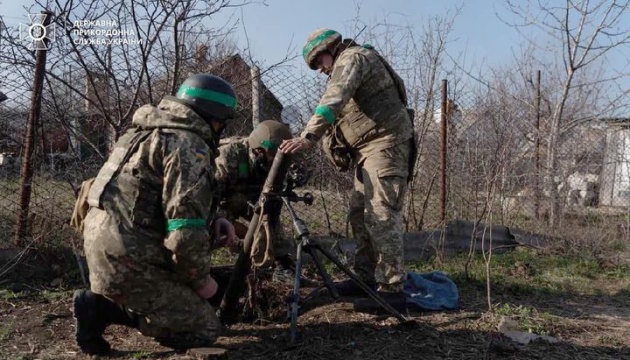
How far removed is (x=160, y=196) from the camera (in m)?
2.88

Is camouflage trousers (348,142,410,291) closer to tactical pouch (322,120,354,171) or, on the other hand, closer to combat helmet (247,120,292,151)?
tactical pouch (322,120,354,171)

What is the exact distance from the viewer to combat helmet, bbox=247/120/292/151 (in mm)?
3906

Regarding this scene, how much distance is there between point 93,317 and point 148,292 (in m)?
0.37

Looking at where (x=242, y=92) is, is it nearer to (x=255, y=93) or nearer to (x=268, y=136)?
(x=255, y=93)

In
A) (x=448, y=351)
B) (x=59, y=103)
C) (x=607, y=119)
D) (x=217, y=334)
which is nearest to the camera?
(x=217, y=334)

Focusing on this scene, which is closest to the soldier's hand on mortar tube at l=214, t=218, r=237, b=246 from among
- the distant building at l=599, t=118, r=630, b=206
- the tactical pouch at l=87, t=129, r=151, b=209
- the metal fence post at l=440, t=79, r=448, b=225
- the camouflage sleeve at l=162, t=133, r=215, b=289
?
the camouflage sleeve at l=162, t=133, r=215, b=289

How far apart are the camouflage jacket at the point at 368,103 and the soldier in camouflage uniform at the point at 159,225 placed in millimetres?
992

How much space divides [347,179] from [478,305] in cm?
207

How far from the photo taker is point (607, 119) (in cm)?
761

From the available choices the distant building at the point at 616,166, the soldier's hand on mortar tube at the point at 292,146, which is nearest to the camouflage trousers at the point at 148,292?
the soldier's hand on mortar tube at the point at 292,146

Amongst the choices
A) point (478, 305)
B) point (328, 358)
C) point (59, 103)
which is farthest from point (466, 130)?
point (59, 103)

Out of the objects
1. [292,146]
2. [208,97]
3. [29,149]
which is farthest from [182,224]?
[29,149]

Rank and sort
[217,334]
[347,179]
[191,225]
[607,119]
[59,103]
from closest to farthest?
[191,225] → [217,334] → [59,103] → [347,179] → [607,119]

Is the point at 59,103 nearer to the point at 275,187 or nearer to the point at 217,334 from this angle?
the point at 275,187
